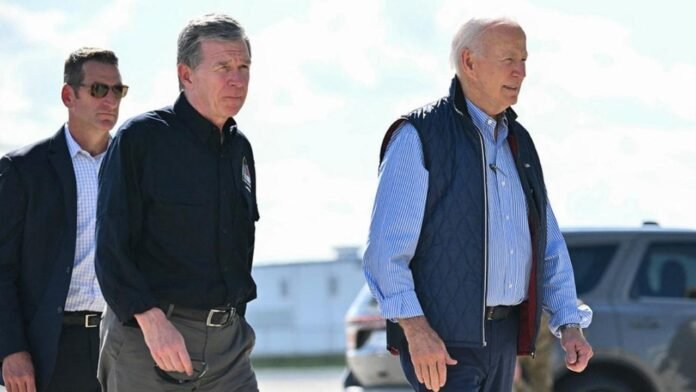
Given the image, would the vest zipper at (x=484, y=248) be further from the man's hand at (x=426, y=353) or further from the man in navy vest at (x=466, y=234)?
the man's hand at (x=426, y=353)

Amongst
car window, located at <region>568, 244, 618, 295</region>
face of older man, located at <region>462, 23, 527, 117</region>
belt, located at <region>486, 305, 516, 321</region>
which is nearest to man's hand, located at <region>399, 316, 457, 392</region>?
belt, located at <region>486, 305, 516, 321</region>

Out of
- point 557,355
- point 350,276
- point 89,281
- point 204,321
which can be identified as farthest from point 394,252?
point 350,276

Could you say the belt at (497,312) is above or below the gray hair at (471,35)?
below

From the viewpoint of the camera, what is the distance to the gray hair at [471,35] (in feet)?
16.1

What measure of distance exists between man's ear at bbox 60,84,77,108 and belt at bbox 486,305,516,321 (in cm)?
190

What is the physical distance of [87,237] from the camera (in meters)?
5.52

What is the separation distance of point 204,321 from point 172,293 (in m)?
0.15

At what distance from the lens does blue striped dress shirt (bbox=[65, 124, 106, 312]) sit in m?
5.46

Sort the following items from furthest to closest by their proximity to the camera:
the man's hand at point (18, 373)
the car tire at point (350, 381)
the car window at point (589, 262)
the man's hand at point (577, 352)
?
the car tire at point (350, 381)
the car window at point (589, 262)
the man's hand at point (18, 373)
the man's hand at point (577, 352)

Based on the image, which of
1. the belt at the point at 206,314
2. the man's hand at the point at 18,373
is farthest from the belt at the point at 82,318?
Answer: the belt at the point at 206,314

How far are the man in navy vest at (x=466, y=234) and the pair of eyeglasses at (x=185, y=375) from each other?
1.94 ft

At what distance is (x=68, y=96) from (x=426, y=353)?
1961mm

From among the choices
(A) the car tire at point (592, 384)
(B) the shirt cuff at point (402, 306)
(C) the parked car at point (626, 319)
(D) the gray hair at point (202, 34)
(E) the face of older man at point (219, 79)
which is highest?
(D) the gray hair at point (202, 34)

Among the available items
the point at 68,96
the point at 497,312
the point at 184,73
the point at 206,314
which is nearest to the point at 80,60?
the point at 68,96
